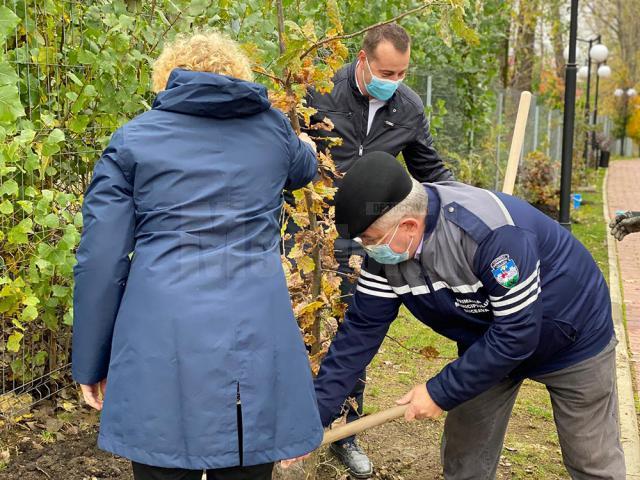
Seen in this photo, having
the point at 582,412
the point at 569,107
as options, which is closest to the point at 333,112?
the point at 582,412

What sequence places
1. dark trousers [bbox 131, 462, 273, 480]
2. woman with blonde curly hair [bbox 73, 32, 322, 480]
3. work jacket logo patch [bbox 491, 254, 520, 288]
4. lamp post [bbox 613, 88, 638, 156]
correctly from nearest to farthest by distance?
1. woman with blonde curly hair [bbox 73, 32, 322, 480]
2. dark trousers [bbox 131, 462, 273, 480]
3. work jacket logo patch [bbox 491, 254, 520, 288]
4. lamp post [bbox 613, 88, 638, 156]

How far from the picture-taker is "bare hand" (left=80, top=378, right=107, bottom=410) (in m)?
2.62

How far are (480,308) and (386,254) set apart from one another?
399 mm

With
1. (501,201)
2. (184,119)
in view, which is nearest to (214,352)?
(184,119)

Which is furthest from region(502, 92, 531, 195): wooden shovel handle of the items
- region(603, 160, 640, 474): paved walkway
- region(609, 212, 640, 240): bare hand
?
region(603, 160, 640, 474): paved walkway

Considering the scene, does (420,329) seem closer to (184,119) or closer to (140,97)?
(140,97)

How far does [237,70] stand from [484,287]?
3.43 ft

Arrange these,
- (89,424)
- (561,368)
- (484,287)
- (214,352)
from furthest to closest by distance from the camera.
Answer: (89,424) → (561,368) → (484,287) → (214,352)

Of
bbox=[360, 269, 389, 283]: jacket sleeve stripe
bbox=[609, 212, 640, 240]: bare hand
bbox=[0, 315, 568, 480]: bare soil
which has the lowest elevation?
bbox=[0, 315, 568, 480]: bare soil

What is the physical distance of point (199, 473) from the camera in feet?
8.58

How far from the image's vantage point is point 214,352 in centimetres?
241

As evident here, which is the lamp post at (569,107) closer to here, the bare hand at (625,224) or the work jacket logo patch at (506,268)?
the bare hand at (625,224)

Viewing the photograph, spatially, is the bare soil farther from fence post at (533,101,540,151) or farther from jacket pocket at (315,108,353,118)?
fence post at (533,101,540,151)

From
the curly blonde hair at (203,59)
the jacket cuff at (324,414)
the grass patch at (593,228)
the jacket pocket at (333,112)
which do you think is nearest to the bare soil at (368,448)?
Answer: the jacket cuff at (324,414)
